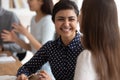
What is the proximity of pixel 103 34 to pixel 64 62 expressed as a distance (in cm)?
47

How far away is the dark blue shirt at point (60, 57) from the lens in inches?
55.8

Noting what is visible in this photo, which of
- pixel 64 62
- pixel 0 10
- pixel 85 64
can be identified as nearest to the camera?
pixel 85 64

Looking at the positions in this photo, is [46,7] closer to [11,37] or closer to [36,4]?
[36,4]

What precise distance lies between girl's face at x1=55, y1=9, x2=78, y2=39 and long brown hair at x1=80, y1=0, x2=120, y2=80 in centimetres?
38

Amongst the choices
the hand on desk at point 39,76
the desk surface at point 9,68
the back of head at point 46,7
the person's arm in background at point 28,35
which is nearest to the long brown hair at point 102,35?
the hand on desk at point 39,76

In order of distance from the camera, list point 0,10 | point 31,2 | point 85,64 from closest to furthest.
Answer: point 85,64 → point 31,2 → point 0,10

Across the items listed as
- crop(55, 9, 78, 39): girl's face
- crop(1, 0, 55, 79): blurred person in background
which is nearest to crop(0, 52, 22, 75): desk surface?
crop(1, 0, 55, 79): blurred person in background

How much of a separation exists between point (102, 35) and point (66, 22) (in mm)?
439

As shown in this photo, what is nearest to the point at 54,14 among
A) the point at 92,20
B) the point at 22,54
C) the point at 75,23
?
the point at 75,23

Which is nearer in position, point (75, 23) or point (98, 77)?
point (98, 77)

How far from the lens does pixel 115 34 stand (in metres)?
1.04

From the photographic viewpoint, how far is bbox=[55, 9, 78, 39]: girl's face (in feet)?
4.64

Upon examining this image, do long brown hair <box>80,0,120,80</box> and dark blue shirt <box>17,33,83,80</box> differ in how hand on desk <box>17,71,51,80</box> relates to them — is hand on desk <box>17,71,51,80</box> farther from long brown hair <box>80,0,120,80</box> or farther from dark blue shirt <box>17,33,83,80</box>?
long brown hair <box>80,0,120,80</box>

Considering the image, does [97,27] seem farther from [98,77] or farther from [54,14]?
[54,14]
